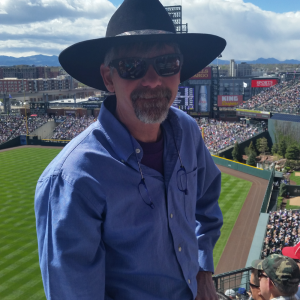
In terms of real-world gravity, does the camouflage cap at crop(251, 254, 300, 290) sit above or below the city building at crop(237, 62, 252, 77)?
below

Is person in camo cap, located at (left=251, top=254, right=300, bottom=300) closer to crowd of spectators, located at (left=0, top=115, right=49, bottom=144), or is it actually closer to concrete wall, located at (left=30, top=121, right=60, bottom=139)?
crowd of spectators, located at (left=0, top=115, right=49, bottom=144)

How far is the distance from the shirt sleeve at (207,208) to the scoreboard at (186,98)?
39076 mm

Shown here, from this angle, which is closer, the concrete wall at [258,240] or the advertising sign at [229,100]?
the concrete wall at [258,240]

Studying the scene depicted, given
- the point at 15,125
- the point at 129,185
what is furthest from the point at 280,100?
the point at 129,185

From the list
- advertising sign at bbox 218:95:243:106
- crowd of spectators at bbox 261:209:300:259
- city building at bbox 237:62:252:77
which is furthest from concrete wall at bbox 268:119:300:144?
city building at bbox 237:62:252:77

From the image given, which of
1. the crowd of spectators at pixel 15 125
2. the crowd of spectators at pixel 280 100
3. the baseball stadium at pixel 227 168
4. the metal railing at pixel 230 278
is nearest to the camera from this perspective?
the metal railing at pixel 230 278

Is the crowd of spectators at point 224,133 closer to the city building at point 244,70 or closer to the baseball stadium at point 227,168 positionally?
the baseball stadium at point 227,168

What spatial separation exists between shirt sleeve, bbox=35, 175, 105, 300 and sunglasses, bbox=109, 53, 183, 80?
663 millimetres

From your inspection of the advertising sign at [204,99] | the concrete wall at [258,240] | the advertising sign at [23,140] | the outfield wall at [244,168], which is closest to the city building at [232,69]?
the advertising sign at [204,99]

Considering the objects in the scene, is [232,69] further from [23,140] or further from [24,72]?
[24,72]

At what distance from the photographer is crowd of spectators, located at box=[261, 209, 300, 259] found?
11102 mm

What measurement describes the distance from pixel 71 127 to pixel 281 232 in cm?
3619

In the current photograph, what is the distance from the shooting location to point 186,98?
41.2m

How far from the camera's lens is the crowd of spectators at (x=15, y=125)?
42594 mm
